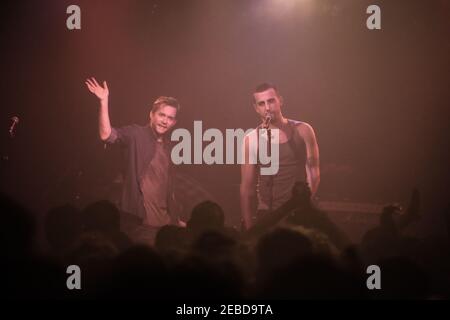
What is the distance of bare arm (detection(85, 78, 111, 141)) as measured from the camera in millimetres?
6355

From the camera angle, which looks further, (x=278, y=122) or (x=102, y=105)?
(x=278, y=122)

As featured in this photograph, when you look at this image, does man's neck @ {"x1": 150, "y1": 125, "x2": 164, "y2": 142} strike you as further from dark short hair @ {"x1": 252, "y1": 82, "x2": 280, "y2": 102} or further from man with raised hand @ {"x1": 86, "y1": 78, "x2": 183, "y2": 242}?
dark short hair @ {"x1": 252, "y1": 82, "x2": 280, "y2": 102}

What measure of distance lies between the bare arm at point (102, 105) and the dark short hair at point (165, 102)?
49 cm

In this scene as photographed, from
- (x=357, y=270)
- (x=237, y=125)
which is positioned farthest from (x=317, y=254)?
(x=237, y=125)

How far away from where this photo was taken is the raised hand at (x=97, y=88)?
20.8ft

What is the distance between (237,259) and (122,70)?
386 centimetres

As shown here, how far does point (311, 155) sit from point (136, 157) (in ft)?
6.07

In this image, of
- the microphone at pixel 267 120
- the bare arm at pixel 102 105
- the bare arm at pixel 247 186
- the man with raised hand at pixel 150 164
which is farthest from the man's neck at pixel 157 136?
the microphone at pixel 267 120

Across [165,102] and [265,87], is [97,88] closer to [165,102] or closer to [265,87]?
A: [165,102]

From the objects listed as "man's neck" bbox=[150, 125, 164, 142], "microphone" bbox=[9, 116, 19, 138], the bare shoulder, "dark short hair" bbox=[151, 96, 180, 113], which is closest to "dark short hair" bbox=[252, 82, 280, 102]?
the bare shoulder

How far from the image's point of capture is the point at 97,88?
6.37 metres

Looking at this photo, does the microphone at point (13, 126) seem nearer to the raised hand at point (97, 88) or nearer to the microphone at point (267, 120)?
the raised hand at point (97, 88)

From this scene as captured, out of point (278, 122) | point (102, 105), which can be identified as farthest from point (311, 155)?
point (102, 105)

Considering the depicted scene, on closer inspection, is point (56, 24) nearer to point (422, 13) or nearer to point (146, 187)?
point (146, 187)
